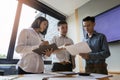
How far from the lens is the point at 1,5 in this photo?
2672 millimetres

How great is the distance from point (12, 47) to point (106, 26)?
6.16ft

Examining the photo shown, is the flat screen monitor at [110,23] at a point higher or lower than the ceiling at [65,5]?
lower

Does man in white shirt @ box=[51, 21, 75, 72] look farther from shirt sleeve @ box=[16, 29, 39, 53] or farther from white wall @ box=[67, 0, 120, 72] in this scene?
white wall @ box=[67, 0, 120, 72]

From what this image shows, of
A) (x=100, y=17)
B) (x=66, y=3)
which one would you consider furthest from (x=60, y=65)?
(x=66, y=3)

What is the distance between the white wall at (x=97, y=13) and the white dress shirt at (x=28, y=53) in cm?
154

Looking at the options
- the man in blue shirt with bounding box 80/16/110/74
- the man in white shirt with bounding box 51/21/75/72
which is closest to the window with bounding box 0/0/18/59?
the man in white shirt with bounding box 51/21/75/72

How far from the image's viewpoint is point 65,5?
348cm

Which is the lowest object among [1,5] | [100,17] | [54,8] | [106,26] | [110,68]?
[110,68]

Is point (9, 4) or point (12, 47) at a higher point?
point (9, 4)

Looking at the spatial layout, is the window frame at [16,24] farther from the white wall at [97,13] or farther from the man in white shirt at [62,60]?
the man in white shirt at [62,60]

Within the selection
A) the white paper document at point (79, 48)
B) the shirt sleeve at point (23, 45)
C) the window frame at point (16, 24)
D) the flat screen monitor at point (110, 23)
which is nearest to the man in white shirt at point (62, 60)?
the white paper document at point (79, 48)

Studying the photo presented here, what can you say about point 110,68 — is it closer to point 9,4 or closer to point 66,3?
point 66,3

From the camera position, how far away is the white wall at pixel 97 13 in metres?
2.47

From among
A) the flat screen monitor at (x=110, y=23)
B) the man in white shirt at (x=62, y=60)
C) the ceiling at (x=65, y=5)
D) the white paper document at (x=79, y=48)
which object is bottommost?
the man in white shirt at (x=62, y=60)
